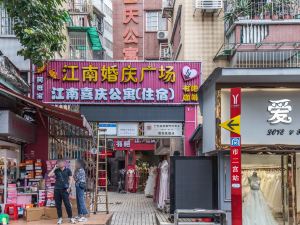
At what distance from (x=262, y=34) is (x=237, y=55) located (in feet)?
3.48

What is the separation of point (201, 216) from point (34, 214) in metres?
4.78

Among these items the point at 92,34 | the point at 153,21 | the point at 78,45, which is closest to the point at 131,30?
the point at 153,21

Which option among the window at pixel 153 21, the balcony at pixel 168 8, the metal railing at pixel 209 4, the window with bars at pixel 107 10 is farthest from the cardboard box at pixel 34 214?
the window with bars at pixel 107 10

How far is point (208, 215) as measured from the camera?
1143 centimetres

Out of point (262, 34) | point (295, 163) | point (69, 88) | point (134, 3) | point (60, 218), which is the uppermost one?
point (134, 3)

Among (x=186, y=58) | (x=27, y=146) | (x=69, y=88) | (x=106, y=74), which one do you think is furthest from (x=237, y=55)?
(x=27, y=146)

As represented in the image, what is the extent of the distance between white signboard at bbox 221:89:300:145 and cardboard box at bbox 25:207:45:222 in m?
4.90

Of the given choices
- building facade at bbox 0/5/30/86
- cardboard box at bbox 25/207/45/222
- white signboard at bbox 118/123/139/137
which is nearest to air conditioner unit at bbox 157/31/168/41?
white signboard at bbox 118/123/139/137

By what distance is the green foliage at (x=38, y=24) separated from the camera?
12750mm

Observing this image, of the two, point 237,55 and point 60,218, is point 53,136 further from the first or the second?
point 237,55

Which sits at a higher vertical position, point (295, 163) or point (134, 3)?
point (134, 3)

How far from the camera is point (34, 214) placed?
47.0 feet

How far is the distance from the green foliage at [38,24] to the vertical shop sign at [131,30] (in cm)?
2299

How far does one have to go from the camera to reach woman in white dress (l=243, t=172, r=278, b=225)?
1284 centimetres
